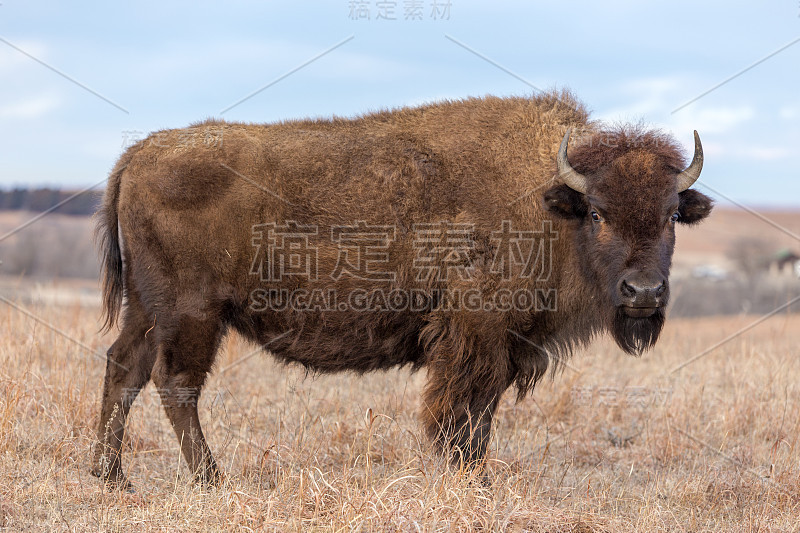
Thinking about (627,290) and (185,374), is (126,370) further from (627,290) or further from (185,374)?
(627,290)

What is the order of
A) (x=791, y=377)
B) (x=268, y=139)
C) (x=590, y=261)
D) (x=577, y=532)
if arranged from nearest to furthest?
(x=577, y=532), (x=590, y=261), (x=268, y=139), (x=791, y=377)

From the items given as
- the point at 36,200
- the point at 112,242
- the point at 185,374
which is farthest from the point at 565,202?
the point at 36,200

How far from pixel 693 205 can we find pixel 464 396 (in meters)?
2.24

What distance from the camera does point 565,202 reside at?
5.20m

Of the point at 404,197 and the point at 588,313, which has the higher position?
the point at 404,197

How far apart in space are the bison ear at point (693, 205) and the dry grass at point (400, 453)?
1938 millimetres

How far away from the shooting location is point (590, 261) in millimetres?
5230

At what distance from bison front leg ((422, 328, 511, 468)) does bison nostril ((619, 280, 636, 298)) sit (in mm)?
966

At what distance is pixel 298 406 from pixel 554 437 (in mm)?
2514

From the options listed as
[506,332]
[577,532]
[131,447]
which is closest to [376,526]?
[577,532]

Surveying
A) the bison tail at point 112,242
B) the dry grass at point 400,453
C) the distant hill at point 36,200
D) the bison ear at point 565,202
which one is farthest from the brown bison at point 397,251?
the distant hill at point 36,200

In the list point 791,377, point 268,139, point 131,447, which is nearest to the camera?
point 268,139

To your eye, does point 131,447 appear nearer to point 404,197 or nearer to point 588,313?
point 404,197

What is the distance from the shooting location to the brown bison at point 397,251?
5.24m
